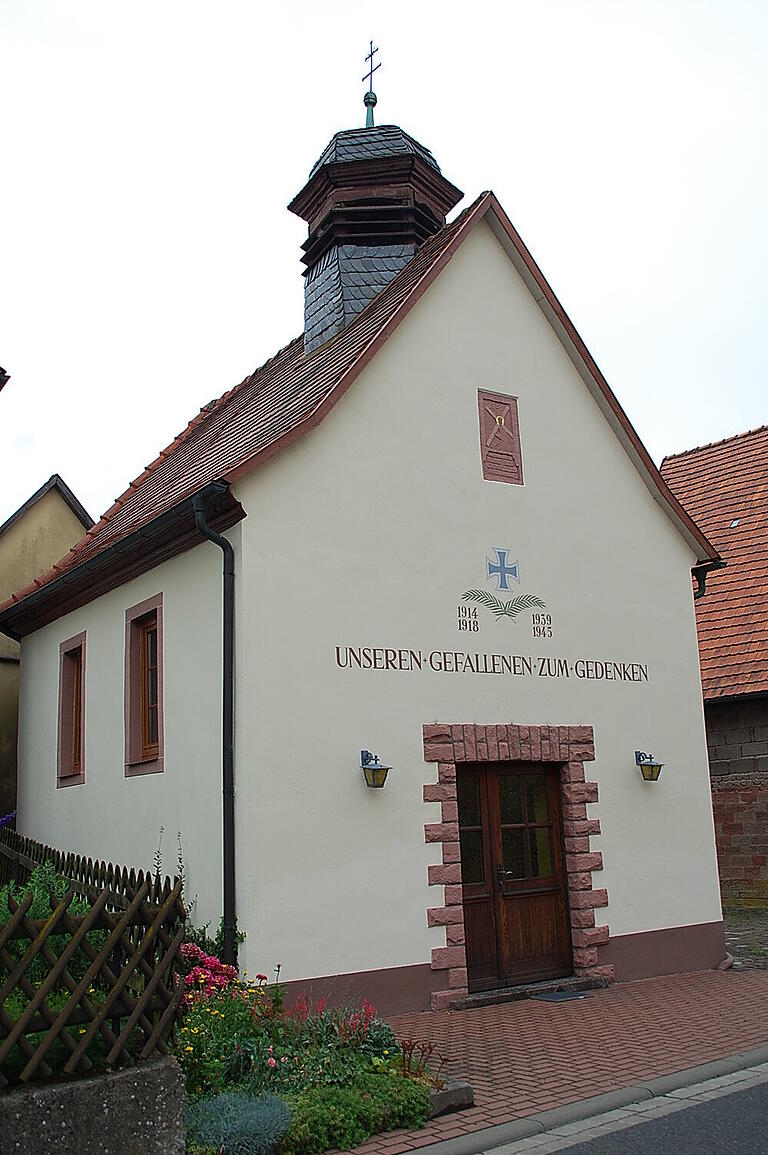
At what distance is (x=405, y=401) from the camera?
10.9 metres

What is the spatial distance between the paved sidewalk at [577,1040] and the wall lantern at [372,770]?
1.92 metres

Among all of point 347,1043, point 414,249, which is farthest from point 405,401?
point 347,1043

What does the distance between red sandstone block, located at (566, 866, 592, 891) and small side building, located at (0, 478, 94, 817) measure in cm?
857

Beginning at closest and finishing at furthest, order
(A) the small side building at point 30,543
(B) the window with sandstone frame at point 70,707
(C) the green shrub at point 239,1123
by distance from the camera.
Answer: (C) the green shrub at point 239,1123 → (B) the window with sandstone frame at point 70,707 → (A) the small side building at point 30,543

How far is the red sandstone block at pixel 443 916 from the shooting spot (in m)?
9.88

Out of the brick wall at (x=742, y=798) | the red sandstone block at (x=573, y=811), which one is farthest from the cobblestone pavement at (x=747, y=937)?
the red sandstone block at (x=573, y=811)

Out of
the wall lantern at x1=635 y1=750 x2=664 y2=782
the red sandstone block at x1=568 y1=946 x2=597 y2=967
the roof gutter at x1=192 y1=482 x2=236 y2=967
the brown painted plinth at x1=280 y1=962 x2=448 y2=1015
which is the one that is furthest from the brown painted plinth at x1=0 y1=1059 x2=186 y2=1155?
the wall lantern at x1=635 y1=750 x2=664 y2=782

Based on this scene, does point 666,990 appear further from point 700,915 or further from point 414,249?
point 414,249

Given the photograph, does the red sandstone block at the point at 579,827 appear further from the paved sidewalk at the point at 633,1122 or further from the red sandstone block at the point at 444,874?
the paved sidewalk at the point at 633,1122

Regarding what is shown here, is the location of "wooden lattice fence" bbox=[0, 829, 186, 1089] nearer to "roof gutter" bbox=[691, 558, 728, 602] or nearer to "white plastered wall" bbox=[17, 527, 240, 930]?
"white plastered wall" bbox=[17, 527, 240, 930]

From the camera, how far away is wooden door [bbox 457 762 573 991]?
34.4 ft

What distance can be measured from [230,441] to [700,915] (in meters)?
7.10

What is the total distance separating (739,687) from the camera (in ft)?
52.1

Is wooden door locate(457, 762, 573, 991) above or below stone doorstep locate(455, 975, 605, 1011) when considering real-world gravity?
above
